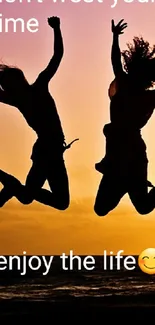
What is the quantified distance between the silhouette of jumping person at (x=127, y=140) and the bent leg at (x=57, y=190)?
10.5 inches

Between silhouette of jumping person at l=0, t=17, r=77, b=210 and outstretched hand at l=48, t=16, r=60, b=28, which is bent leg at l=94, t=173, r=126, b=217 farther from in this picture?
outstretched hand at l=48, t=16, r=60, b=28

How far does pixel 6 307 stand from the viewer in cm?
930

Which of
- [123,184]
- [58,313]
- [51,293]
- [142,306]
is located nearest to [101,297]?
[51,293]

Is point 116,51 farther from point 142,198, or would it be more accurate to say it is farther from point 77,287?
point 77,287

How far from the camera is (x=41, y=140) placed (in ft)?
19.8

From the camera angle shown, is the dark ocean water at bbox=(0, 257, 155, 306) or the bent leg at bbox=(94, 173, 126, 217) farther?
the dark ocean water at bbox=(0, 257, 155, 306)

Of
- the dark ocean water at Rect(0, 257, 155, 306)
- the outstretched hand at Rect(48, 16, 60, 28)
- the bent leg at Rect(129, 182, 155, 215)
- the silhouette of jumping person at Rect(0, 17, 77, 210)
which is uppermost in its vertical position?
the outstretched hand at Rect(48, 16, 60, 28)

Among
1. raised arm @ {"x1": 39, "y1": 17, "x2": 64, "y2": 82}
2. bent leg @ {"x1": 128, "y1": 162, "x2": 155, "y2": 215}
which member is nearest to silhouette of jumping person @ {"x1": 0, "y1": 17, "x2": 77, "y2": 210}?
raised arm @ {"x1": 39, "y1": 17, "x2": 64, "y2": 82}

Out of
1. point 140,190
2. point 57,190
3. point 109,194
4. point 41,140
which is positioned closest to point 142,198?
point 140,190

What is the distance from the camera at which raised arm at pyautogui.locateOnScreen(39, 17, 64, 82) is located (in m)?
5.74

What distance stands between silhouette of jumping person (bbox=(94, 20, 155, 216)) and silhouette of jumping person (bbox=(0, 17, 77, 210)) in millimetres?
328

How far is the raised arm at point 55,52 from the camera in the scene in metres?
5.74

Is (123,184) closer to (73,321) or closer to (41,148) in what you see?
(41,148)

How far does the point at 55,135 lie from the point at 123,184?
0.70 m
